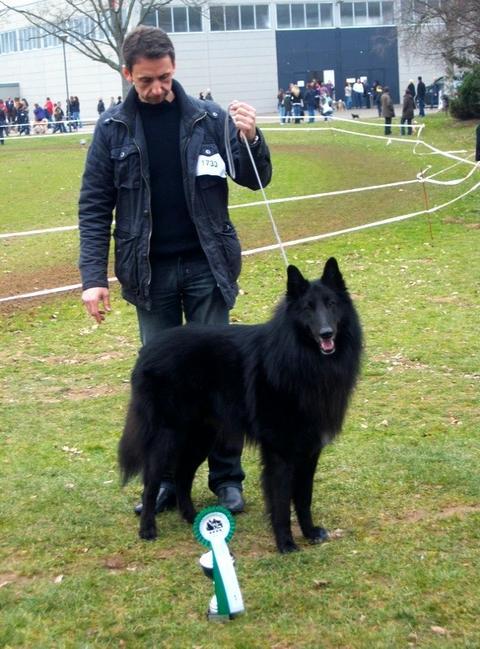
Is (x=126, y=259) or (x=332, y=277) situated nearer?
(x=332, y=277)

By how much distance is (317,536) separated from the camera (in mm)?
4625

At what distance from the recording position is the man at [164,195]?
4.63 metres

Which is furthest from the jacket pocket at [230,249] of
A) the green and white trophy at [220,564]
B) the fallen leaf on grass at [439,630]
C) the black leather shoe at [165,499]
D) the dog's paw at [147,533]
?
the fallen leaf on grass at [439,630]

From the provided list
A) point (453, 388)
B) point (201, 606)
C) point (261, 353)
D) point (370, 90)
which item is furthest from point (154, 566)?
point (370, 90)

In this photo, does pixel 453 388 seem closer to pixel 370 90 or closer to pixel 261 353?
pixel 261 353

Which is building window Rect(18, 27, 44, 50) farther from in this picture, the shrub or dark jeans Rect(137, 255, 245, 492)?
dark jeans Rect(137, 255, 245, 492)

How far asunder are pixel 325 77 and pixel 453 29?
33.0 metres

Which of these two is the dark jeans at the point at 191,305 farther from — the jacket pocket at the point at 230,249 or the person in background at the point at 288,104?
the person in background at the point at 288,104

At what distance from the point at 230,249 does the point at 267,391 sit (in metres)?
0.81

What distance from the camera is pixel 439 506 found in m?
4.89

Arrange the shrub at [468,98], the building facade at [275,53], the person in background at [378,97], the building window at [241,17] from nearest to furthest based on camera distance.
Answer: the shrub at [468,98]
the person in background at [378,97]
the building facade at [275,53]
the building window at [241,17]

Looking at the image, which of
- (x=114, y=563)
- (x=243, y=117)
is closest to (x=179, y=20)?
(x=243, y=117)

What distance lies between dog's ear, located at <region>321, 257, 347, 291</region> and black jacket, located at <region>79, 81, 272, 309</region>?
63 centimetres

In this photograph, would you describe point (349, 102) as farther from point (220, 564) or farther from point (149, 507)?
point (220, 564)
